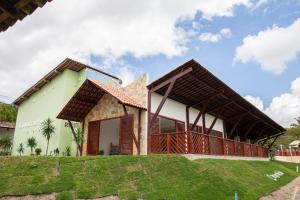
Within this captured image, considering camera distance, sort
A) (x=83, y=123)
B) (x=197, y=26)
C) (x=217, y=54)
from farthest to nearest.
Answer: (x=83, y=123) < (x=217, y=54) < (x=197, y=26)

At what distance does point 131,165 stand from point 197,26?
22.4 feet

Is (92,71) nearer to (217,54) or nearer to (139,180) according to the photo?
(217,54)

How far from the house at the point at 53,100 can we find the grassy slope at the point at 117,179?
1018cm

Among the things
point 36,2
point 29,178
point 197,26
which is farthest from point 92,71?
point 36,2

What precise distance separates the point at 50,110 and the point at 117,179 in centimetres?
1367

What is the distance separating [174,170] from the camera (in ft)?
32.7

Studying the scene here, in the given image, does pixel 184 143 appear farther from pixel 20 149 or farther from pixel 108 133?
pixel 20 149

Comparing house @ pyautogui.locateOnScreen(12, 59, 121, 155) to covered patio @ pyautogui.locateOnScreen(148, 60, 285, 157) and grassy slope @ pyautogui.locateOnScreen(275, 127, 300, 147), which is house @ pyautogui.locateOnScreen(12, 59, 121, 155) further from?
grassy slope @ pyautogui.locateOnScreen(275, 127, 300, 147)

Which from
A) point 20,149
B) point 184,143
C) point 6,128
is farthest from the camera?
point 6,128

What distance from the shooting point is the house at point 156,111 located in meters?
13.0

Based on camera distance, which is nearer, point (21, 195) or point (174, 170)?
point (21, 195)

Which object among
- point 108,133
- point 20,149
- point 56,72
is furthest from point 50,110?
point 108,133

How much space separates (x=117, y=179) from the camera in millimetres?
8688

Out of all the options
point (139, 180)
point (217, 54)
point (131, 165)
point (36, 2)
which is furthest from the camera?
point (217, 54)
